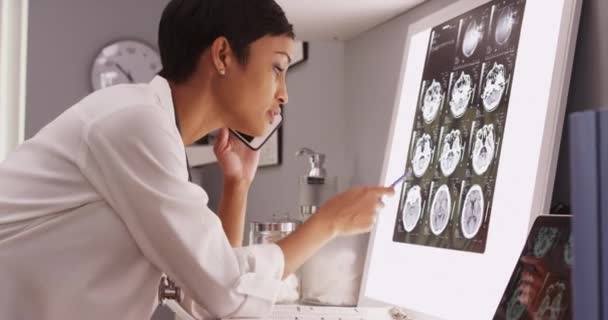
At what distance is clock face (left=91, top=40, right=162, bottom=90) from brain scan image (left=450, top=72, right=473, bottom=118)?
2.97 meters

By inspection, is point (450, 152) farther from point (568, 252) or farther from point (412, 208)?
point (568, 252)

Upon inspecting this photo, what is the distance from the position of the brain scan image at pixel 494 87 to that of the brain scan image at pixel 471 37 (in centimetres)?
9

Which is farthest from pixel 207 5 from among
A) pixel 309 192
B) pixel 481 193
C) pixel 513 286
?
pixel 309 192

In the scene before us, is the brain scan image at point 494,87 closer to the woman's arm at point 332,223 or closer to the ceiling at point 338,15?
the woman's arm at point 332,223

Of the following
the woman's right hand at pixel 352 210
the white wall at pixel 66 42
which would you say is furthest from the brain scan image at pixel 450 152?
the white wall at pixel 66 42

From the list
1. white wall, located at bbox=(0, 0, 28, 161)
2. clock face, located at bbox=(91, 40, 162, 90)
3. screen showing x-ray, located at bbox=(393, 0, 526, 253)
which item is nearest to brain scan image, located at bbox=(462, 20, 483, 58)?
→ screen showing x-ray, located at bbox=(393, 0, 526, 253)

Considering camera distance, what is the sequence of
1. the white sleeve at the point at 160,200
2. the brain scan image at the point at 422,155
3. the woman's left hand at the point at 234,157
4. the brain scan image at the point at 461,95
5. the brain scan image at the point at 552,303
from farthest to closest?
the woman's left hand at the point at 234,157 < the brain scan image at the point at 422,155 < the brain scan image at the point at 461,95 < the white sleeve at the point at 160,200 < the brain scan image at the point at 552,303

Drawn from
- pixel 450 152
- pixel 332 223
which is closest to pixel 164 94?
pixel 332 223

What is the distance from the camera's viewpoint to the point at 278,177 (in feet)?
8.45

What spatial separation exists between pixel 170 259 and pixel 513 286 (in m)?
0.49

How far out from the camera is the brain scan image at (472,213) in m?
1.24

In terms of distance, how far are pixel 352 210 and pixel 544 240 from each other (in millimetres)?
458

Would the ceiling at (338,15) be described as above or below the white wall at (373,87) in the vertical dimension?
above

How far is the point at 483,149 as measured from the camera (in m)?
1.26
